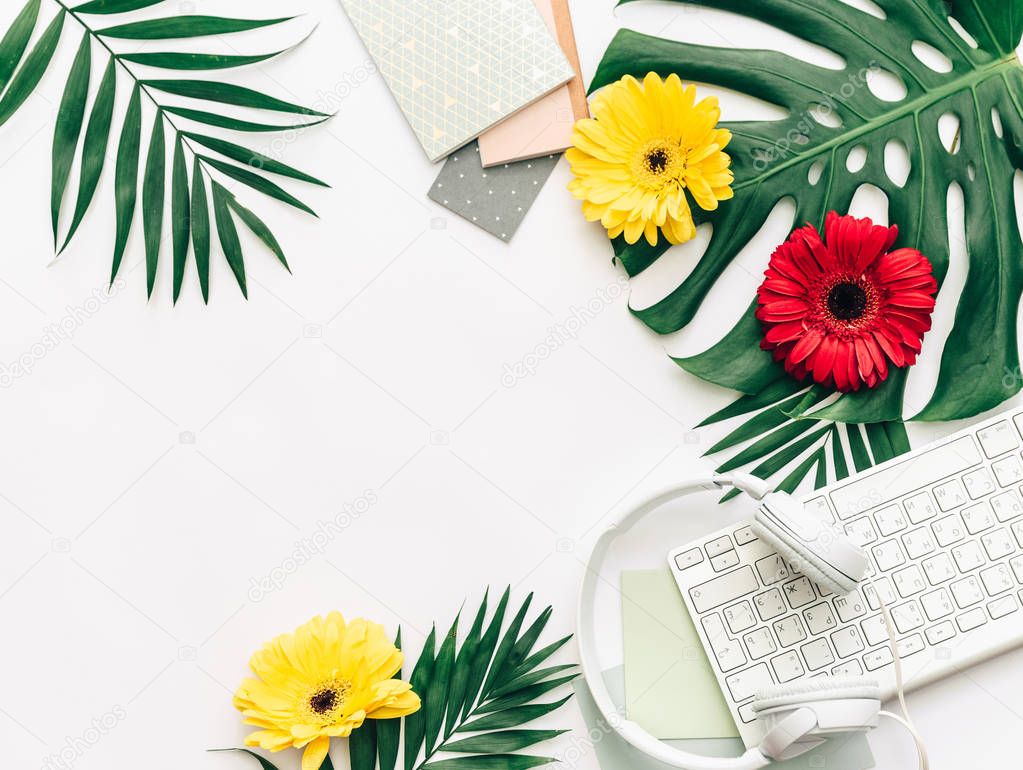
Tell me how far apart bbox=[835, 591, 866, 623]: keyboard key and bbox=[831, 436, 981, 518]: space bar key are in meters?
0.08

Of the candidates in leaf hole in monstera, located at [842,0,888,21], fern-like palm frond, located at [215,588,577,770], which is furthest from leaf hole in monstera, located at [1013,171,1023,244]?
fern-like palm frond, located at [215,588,577,770]

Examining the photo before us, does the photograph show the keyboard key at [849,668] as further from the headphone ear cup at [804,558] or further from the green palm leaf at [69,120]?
the green palm leaf at [69,120]

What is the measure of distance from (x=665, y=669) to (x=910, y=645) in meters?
0.24

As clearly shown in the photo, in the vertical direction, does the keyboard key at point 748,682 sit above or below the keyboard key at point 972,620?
below

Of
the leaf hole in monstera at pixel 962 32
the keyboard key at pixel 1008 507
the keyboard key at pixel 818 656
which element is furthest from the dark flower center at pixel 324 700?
the leaf hole in monstera at pixel 962 32

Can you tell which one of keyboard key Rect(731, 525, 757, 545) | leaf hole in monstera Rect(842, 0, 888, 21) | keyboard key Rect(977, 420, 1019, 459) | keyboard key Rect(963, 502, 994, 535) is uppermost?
leaf hole in monstera Rect(842, 0, 888, 21)

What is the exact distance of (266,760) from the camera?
779 mm

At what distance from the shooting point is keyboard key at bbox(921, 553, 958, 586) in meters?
0.77

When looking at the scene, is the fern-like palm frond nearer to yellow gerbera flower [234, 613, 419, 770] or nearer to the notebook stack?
yellow gerbera flower [234, 613, 419, 770]

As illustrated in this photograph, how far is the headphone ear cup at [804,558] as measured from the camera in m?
0.69

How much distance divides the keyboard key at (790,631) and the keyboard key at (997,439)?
26cm

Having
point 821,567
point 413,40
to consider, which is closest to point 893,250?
point 821,567

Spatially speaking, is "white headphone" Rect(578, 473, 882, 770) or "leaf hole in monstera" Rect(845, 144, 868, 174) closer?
"white headphone" Rect(578, 473, 882, 770)

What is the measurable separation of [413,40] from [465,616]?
60 centimetres
